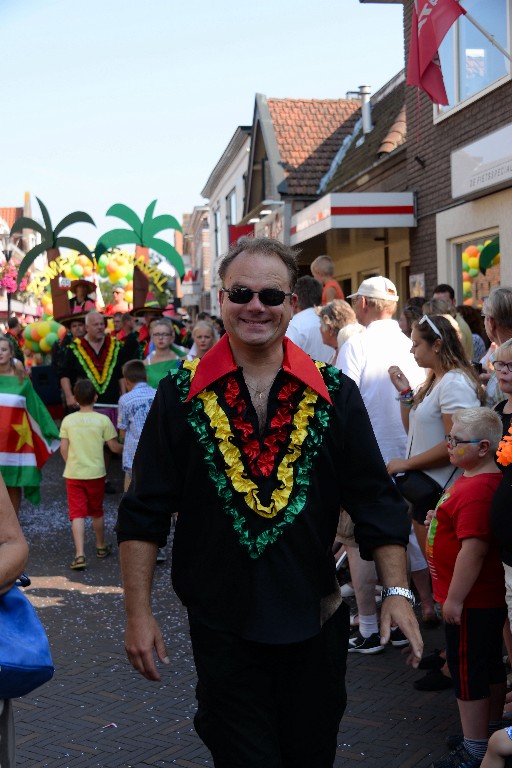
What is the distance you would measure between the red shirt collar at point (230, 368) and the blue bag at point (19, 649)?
0.77 m

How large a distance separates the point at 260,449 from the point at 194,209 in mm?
57947

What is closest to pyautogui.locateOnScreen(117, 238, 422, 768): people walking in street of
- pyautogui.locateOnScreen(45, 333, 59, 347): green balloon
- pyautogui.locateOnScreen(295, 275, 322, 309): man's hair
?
pyautogui.locateOnScreen(295, 275, 322, 309): man's hair

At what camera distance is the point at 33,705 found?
488 cm

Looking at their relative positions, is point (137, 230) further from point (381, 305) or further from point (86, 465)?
point (381, 305)

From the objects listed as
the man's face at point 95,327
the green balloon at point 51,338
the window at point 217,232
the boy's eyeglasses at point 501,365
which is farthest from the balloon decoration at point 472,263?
the window at point 217,232

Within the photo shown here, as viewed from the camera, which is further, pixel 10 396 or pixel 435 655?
pixel 10 396

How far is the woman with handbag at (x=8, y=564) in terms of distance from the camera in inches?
101

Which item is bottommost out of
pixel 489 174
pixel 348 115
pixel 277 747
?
pixel 277 747

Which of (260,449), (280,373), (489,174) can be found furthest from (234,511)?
(489,174)

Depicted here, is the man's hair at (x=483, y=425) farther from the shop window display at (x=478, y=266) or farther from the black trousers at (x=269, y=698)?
the shop window display at (x=478, y=266)

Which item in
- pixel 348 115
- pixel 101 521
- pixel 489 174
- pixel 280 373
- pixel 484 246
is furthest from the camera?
pixel 348 115

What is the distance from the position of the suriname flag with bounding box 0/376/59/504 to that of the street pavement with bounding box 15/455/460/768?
1.76m

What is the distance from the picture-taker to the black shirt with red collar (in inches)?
108

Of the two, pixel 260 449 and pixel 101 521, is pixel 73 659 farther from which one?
pixel 260 449
